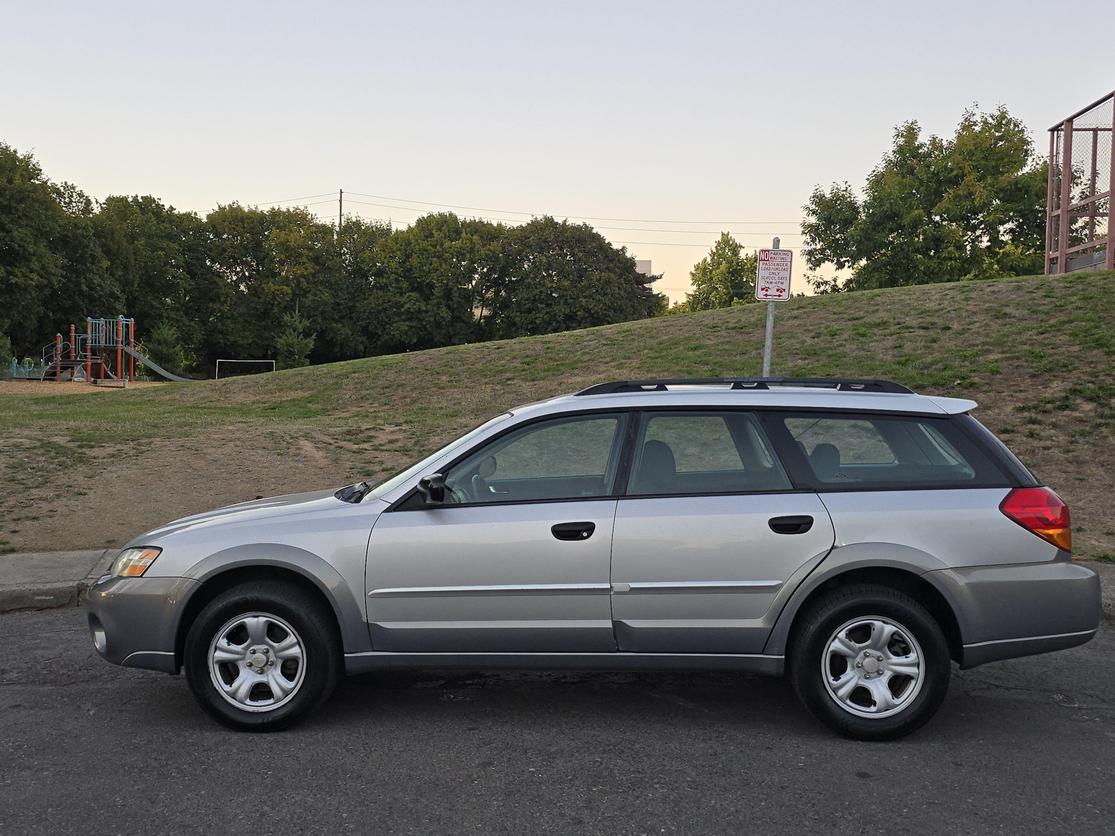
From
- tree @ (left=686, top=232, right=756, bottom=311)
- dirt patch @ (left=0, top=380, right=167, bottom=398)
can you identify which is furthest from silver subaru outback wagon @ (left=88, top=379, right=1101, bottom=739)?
tree @ (left=686, top=232, right=756, bottom=311)

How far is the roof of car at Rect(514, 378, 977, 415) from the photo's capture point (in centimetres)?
486

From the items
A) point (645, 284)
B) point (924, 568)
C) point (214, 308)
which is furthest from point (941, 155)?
point (924, 568)

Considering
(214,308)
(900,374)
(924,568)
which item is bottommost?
(924,568)

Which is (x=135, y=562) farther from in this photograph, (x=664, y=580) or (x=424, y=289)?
(x=424, y=289)

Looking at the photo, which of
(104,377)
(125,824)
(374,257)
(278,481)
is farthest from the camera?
(374,257)

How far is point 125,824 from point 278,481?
852cm

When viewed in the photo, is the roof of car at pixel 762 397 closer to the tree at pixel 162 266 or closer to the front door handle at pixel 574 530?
the front door handle at pixel 574 530

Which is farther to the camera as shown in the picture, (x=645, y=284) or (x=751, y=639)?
(x=645, y=284)

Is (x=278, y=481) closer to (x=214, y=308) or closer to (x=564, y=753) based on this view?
(x=564, y=753)

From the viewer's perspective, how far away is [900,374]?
60.0 ft

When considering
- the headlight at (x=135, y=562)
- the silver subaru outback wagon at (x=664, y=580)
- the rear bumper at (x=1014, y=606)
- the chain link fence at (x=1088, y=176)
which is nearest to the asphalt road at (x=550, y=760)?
the silver subaru outback wagon at (x=664, y=580)

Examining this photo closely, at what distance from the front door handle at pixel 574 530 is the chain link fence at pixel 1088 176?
20781 millimetres

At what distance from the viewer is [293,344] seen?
5794cm

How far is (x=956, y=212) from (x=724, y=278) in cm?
3572
